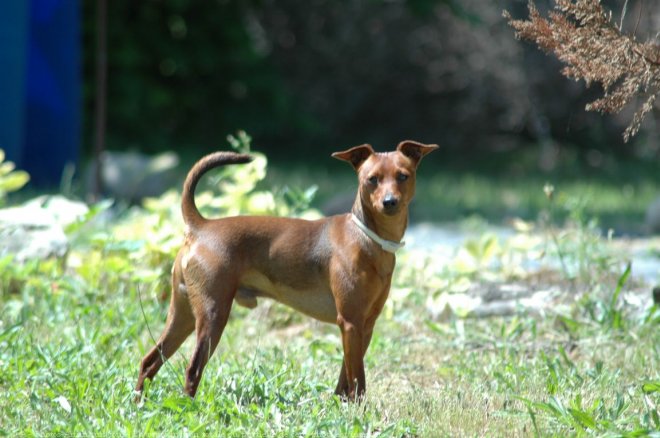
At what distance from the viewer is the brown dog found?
11.3 ft

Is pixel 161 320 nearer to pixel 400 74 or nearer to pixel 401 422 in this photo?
pixel 401 422

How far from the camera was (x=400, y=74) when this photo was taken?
14.6 m

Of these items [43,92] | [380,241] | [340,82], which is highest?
[380,241]

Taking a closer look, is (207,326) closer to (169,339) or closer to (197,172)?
(169,339)

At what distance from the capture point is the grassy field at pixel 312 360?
11.0 feet

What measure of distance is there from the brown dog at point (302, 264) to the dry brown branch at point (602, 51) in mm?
594

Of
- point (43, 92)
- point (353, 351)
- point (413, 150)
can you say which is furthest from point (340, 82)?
point (353, 351)

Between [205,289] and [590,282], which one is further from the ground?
[205,289]

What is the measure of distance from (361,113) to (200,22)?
9.39 feet

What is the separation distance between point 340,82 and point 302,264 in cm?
1132

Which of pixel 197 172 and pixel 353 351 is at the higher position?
pixel 197 172

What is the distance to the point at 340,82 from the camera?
577 inches

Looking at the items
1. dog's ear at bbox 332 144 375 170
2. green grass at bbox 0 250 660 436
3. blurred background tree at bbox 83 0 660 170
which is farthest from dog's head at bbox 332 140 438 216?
blurred background tree at bbox 83 0 660 170

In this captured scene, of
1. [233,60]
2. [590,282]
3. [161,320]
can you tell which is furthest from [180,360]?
[233,60]
